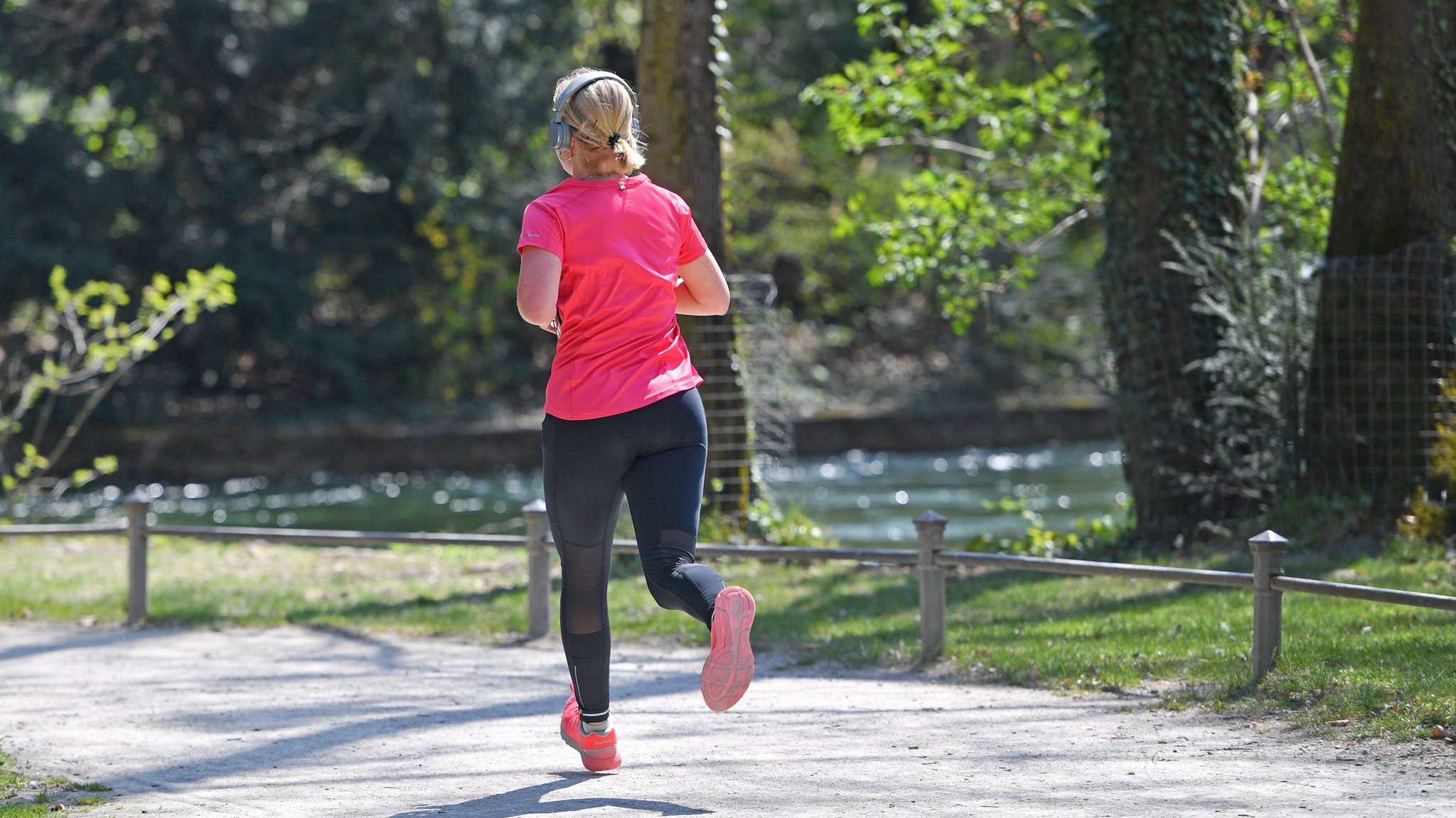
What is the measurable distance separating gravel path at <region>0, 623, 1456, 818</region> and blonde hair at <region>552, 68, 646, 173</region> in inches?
74.1

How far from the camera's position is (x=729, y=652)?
12.6 ft

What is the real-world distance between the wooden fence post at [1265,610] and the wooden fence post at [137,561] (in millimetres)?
6604

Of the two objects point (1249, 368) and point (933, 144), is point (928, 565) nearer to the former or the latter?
point (1249, 368)

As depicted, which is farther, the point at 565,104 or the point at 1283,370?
the point at 1283,370

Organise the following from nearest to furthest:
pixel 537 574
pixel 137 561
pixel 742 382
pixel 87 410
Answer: pixel 537 574, pixel 137 561, pixel 742 382, pixel 87 410

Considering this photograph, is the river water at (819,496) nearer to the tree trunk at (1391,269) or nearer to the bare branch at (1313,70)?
the bare branch at (1313,70)

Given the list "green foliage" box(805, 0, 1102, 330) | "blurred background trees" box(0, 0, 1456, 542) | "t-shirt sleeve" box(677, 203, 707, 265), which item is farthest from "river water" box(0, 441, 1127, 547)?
"t-shirt sleeve" box(677, 203, 707, 265)

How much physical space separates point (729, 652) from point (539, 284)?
3.72 feet

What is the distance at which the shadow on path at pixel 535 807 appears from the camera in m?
4.00

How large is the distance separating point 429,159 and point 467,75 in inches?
67.5

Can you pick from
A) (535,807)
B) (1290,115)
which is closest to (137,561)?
(535,807)

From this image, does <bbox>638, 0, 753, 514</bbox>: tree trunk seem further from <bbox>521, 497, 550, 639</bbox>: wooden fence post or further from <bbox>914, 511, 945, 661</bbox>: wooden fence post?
<bbox>914, 511, 945, 661</bbox>: wooden fence post

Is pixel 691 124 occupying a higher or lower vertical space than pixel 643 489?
higher

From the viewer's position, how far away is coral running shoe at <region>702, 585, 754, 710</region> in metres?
3.79
